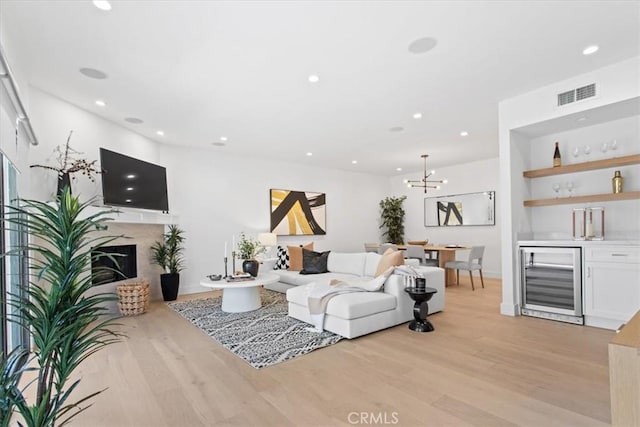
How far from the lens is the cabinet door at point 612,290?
325cm

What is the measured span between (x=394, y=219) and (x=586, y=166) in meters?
5.20

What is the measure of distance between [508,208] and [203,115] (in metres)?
4.23

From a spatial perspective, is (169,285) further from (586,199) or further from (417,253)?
(586,199)

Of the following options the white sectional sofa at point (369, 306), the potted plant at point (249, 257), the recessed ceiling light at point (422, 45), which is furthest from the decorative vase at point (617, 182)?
the potted plant at point (249, 257)

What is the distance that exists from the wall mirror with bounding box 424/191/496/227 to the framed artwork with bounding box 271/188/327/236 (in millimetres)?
2815

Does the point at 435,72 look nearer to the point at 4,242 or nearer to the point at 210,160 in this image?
the point at 4,242

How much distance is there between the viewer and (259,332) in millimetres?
3520

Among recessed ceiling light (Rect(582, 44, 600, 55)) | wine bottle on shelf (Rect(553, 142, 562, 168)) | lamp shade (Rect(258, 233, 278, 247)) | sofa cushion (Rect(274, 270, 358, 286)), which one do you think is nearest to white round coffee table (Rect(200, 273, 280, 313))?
sofa cushion (Rect(274, 270, 358, 286))

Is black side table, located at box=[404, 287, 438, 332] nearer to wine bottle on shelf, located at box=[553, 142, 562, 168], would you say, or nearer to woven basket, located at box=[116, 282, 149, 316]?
wine bottle on shelf, located at box=[553, 142, 562, 168]

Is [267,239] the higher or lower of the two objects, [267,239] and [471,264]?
the higher

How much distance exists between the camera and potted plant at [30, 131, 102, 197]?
3.73 metres

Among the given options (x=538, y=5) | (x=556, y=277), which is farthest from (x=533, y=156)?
(x=538, y=5)

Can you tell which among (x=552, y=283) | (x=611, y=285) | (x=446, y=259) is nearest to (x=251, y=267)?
(x=552, y=283)

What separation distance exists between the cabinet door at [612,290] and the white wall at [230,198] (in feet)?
17.4
